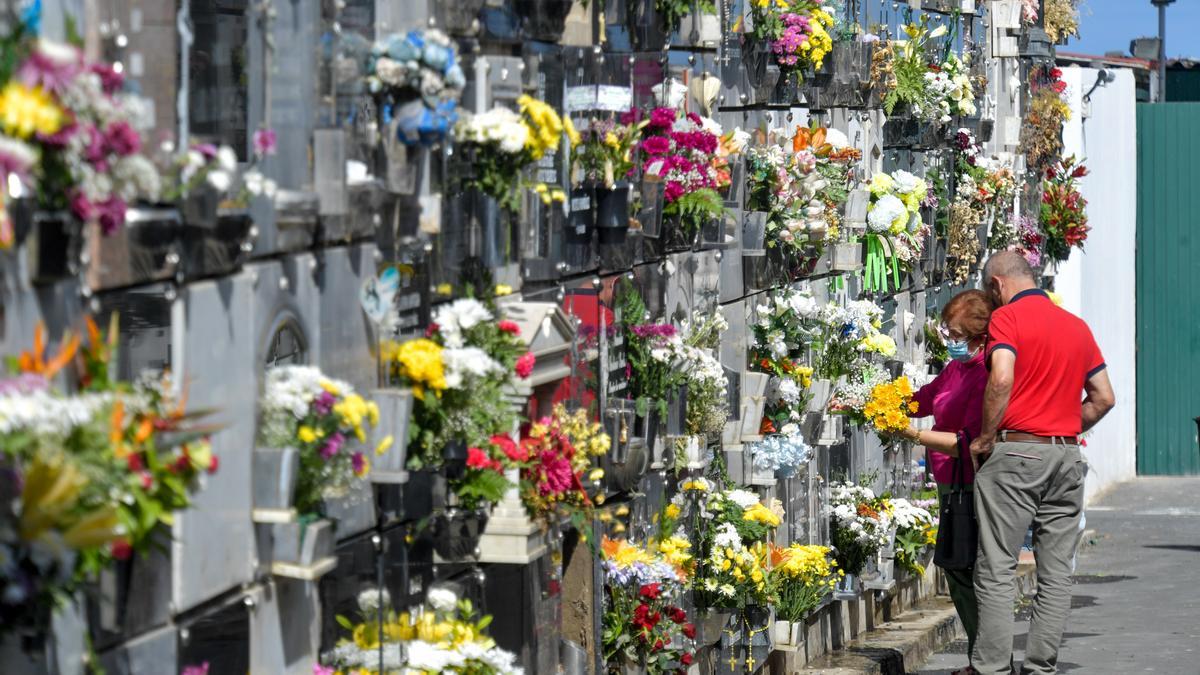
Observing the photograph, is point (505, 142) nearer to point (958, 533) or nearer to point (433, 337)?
point (433, 337)

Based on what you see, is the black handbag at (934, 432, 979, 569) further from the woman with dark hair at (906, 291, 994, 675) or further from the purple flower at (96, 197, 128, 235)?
the purple flower at (96, 197, 128, 235)

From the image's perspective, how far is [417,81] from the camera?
17.8ft

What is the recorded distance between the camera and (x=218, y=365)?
4.61m

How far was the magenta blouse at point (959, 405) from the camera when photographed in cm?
917

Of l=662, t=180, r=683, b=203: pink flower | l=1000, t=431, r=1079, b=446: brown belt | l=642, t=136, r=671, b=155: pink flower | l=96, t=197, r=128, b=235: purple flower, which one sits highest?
l=642, t=136, r=671, b=155: pink flower

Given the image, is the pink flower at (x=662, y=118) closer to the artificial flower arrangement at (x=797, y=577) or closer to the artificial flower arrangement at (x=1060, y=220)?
the artificial flower arrangement at (x=797, y=577)

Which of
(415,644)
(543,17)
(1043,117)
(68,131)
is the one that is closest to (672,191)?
(543,17)

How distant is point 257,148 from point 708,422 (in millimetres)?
4156

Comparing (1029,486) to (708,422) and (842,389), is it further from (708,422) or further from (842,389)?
(842,389)

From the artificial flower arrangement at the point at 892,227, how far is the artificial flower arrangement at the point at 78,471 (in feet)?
26.7

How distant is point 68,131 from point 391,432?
6.31ft

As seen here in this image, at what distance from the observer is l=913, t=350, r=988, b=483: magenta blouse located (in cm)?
917

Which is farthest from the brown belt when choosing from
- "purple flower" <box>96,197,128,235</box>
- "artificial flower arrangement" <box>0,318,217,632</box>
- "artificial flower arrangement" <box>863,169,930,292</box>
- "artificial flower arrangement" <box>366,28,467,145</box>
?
"purple flower" <box>96,197,128,235</box>

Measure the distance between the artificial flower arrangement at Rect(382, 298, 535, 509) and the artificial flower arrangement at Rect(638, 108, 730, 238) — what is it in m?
1.88
